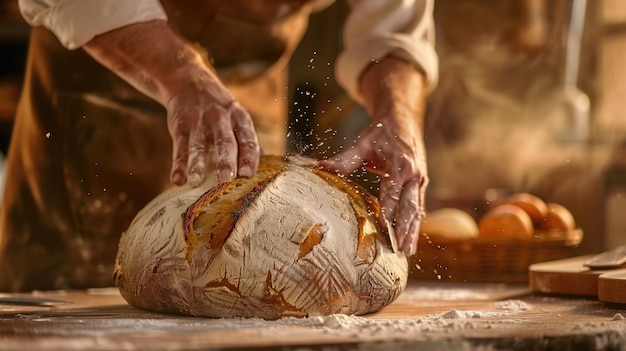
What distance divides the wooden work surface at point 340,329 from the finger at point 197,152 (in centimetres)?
24

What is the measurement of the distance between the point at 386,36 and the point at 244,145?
569 millimetres

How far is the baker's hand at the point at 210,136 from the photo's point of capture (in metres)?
1.41

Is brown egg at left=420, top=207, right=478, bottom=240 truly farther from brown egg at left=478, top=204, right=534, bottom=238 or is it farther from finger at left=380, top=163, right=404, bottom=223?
finger at left=380, top=163, right=404, bottom=223

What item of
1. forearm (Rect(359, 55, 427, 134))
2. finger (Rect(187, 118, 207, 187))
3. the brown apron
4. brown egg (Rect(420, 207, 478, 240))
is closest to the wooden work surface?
finger (Rect(187, 118, 207, 187))

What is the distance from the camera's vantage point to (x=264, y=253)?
1.32 metres

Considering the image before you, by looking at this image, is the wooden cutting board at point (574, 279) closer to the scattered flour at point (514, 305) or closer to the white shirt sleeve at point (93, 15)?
the scattered flour at point (514, 305)

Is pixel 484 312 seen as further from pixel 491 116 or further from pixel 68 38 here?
pixel 491 116

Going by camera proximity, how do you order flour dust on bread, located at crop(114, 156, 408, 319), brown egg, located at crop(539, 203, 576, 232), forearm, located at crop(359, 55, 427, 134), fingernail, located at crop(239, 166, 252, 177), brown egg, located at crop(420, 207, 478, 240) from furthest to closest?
brown egg, located at crop(539, 203, 576, 232), brown egg, located at crop(420, 207, 478, 240), forearm, located at crop(359, 55, 427, 134), fingernail, located at crop(239, 166, 252, 177), flour dust on bread, located at crop(114, 156, 408, 319)

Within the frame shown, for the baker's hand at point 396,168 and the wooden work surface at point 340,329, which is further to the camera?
the baker's hand at point 396,168

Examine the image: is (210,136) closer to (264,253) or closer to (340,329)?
(264,253)

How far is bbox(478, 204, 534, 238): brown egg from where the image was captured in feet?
7.44

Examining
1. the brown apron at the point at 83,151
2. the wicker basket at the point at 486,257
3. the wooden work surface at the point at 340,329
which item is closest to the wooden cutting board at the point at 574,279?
the wooden work surface at the point at 340,329

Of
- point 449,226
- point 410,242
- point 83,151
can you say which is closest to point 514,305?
point 410,242

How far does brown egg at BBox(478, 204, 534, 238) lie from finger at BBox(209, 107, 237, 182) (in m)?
1.07
